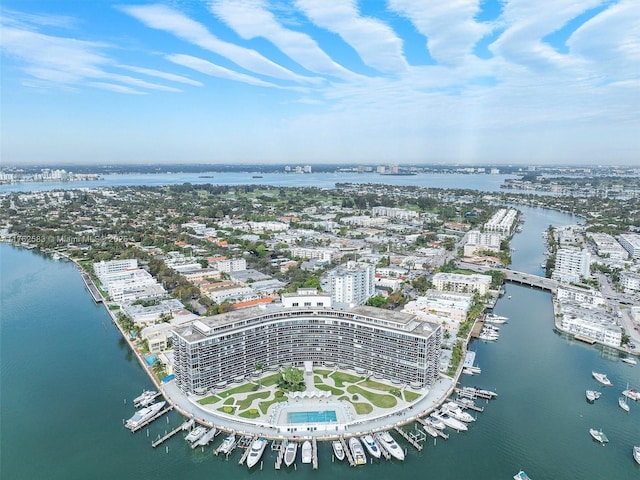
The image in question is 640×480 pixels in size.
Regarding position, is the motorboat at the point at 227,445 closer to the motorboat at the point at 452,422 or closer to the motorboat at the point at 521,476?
the motorboat at the point at 452,422

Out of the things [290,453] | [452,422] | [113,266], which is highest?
[113,266]

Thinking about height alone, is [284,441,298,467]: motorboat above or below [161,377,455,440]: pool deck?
below

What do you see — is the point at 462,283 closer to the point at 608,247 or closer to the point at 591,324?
the point at 591,324

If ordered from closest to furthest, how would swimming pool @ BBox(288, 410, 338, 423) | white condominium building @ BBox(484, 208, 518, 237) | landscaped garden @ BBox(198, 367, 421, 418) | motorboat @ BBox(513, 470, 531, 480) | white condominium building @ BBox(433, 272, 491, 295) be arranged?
1. motorboat @ BBox(513, 470, 531, 480)
2. swimming pool @ BBox(288, 410, 338, 423)
3. landscaped garden @ BBox(198, 367, 421, 418)
4. white condominium building @ BBox(433, 272, 491, 295)
5. white condominium building @ BBox(484, 208, 518, 237)

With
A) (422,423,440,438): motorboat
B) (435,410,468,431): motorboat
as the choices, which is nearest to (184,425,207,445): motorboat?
(422,423,440,438): motorboat

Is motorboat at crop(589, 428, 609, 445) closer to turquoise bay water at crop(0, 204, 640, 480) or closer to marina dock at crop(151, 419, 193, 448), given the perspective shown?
turquoise bay water at crop(0, 204, 640, 480)

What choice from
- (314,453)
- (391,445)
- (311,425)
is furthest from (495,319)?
(314,453)
